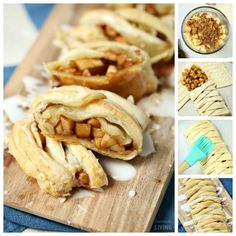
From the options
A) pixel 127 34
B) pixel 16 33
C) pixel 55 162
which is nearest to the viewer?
pixel 55 162

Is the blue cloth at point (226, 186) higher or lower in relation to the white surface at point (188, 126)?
lower

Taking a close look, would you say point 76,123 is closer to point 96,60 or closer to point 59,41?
point 96,60

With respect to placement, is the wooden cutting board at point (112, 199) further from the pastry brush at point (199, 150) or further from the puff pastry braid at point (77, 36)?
the puff pastry braid at point (77, 36)

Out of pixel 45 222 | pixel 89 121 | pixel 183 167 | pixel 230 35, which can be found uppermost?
pixel 230 35

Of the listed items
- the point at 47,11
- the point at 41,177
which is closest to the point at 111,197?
the point at 41,177

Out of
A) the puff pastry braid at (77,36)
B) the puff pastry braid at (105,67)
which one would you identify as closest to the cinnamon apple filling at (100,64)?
the puff pastry braid at (105,67)

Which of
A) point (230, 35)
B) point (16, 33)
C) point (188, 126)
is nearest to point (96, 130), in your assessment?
point (188, 126)

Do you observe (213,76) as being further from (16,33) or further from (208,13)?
(16,33)
